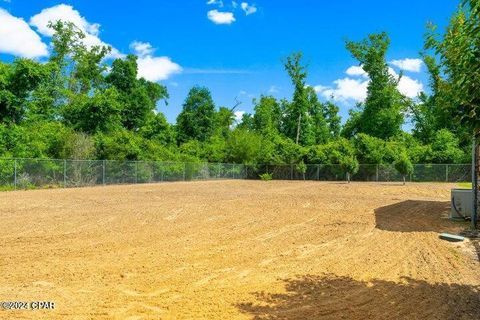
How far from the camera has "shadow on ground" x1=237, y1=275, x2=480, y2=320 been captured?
5.05 m

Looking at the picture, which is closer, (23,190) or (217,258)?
(217,258)

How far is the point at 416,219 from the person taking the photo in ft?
43.7

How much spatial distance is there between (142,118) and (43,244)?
133 feet

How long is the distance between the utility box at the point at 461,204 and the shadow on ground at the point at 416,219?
38 centimetres

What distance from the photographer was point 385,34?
57.2 meters

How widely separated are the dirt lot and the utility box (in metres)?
0.50

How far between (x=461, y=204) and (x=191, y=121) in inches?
1743

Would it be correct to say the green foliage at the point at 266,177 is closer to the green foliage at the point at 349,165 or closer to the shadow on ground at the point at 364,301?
the green foliage at the point at 349,165

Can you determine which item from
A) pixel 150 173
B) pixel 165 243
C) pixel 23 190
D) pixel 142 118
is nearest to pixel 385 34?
pixel 142 118

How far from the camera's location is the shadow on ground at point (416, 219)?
1147 centimetres

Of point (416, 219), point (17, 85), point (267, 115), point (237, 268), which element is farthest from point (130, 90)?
point (237, 268)

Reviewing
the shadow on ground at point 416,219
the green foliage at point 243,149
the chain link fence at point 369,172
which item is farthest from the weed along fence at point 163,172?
the shadow on ground at point 416,219

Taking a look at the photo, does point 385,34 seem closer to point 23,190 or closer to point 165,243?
point 23,190

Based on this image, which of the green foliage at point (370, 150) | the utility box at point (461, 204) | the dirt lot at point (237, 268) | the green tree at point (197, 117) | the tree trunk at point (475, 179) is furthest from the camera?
the green tree at point (197, 117)
